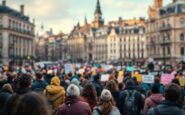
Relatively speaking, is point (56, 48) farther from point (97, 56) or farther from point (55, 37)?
point (97, 56)

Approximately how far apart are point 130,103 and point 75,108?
3165mm

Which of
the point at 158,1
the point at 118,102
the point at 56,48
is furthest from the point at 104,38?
the point at 118,102

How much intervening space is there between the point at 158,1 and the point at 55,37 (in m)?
95.2

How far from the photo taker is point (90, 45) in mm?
134000

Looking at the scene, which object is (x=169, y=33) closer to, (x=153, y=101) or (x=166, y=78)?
(x=166, y=78)

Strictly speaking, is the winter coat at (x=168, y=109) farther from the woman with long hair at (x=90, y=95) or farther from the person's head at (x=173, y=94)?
the woman with long hair at (x=90, y=95)

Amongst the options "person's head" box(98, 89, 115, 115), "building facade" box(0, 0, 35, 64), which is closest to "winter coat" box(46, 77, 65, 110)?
"person's head" box(98, 89, 115, 115)

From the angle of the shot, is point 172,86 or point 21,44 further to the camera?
point 21,44

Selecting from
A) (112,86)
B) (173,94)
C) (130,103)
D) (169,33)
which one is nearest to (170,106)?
(173,94)

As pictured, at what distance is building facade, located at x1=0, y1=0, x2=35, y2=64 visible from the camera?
80250mm

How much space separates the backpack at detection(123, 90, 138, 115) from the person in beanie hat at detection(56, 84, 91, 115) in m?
2.91

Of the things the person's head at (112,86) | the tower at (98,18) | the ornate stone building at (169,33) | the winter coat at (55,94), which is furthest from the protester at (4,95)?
the tower at (98,18)

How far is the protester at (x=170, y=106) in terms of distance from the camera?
5.75 metres

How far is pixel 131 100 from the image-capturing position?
1010 cm
